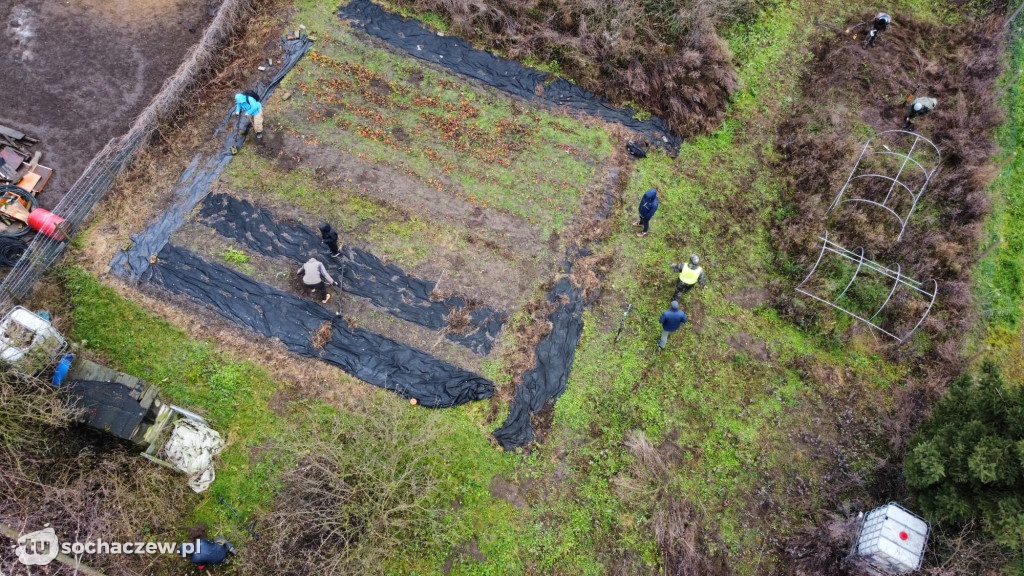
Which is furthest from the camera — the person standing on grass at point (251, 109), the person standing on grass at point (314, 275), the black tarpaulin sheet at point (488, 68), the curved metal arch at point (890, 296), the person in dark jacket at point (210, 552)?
the black tarpaulin sheet at point (488, 68)

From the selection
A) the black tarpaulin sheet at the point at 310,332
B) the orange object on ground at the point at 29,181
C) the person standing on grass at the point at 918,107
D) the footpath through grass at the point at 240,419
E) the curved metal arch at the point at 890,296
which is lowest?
the footpath through grass at the point at 240,419

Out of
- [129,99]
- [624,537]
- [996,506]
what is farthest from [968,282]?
[129,99]

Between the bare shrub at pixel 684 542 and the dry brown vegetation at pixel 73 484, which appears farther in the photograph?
the bare shrub at pixel 684 542

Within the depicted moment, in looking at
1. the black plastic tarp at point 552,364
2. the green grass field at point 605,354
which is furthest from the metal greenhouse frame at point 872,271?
the black plastic tarp at point 552,364

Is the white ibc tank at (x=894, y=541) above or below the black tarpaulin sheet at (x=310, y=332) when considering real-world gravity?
above

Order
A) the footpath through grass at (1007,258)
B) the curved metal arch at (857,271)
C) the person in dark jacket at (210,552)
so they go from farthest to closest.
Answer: the footpath through grass at (1007,258), the curved metal arch at (857,271), the person in dark jacket at (210,552)

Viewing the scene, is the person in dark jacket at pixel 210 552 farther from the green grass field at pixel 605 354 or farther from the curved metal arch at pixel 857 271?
the curved metal arch at pixel 857 271

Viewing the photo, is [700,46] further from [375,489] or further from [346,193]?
[375,489]

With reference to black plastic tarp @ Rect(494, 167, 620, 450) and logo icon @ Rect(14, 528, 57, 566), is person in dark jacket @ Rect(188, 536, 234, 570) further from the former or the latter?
black plastic tarp @ Rect(494, 167, 620, 450)
